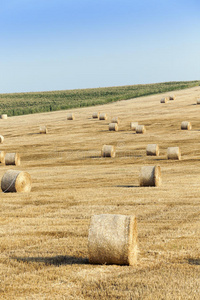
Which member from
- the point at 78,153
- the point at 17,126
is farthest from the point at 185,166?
the point at 17,126

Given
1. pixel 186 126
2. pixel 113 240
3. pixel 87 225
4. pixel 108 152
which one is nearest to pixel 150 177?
pixel 87 225

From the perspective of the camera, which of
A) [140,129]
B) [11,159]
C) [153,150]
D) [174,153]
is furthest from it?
[140,129]

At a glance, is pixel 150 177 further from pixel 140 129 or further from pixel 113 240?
pixel 140 129

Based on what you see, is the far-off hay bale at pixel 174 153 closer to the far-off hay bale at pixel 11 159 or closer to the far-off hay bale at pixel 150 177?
the far-off hay bale at pixel 150 177

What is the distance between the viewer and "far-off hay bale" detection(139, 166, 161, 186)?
1798cm

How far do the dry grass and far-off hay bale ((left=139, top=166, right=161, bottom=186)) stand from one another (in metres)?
0.54

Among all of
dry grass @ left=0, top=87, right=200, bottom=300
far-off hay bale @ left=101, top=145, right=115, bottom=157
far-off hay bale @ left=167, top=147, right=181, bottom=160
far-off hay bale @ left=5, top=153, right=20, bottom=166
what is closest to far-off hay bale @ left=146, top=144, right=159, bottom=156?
dry grass @ left=0, top=87, right=200, bottom=300

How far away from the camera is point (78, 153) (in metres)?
31.2

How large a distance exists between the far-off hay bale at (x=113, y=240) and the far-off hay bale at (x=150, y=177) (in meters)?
9.34

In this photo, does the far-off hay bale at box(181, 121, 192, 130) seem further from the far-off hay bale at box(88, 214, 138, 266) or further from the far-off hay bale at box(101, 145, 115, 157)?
the far-off hay bale at box(88, 214, 138, 266)

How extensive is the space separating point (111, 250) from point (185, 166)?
1577 cm

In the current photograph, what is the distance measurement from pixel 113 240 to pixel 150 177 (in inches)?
381

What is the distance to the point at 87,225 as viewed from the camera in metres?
12.0

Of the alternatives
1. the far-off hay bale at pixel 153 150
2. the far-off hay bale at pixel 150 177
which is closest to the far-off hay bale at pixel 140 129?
the far-off hay bale at pixel 153 150
